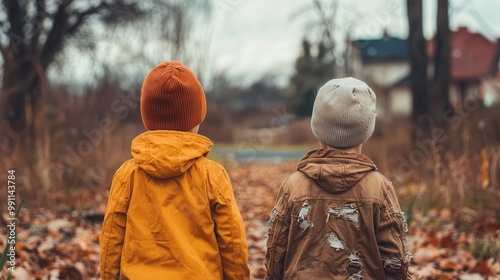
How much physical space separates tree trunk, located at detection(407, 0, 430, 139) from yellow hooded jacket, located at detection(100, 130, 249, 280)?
921cm

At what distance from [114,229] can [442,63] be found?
9883 mm

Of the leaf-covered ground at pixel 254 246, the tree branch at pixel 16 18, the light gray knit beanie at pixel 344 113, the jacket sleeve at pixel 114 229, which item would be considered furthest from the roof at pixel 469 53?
the jacket sleeve at pixel 114 229

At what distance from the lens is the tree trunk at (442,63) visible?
11500 millimetres

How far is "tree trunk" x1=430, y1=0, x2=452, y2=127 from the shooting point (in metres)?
11.5

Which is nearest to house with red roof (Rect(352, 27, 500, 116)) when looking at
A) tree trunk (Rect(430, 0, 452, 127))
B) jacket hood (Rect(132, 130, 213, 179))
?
tree trunk (Rect(430, 0, 452, 127))

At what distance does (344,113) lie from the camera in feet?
9.07

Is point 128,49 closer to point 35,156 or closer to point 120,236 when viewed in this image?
point 35,156

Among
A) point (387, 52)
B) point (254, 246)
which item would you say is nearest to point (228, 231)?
point (254, 246)

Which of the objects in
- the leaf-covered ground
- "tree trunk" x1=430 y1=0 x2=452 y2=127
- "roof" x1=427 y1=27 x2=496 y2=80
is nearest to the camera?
the leaf-covered ground

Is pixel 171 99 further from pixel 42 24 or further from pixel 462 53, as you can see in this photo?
pixel 462 53

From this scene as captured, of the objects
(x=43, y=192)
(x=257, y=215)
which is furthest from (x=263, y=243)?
(x=43, y=192)

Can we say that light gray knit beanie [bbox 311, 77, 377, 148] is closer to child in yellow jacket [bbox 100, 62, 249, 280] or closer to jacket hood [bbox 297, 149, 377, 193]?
jacket hood [bbox 297, 149, 377, 193]

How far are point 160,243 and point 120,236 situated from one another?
20 centimetres

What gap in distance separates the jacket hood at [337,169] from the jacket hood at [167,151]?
18.8 inches
